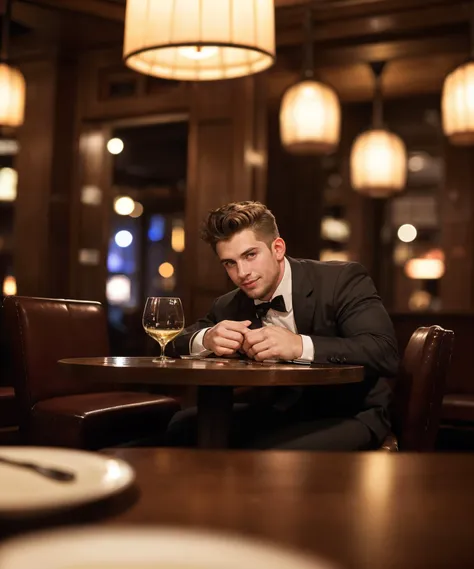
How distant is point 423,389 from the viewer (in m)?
2.42

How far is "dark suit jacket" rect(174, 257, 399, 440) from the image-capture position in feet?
8.13

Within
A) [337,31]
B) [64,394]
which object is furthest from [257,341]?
[337,31]

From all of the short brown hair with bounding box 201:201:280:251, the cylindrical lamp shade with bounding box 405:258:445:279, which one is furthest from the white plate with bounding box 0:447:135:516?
the cylindrical lamp shade with bounding box 405:258:445:279

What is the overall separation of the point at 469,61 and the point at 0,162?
21.4ft

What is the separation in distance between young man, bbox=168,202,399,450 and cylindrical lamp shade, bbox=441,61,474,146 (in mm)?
2784

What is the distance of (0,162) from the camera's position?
9.80m

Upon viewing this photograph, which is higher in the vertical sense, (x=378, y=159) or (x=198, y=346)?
(x=378, y=159)

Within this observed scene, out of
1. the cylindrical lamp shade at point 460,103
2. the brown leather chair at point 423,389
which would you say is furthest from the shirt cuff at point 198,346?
the cylindrical lamp shade at point 460,103

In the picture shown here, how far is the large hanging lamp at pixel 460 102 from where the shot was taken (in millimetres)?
5105

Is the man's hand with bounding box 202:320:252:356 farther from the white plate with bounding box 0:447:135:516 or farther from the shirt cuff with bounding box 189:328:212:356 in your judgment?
the white plate with bounding box 0:447:135:516

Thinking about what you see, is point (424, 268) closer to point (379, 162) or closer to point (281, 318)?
point (379, 162)

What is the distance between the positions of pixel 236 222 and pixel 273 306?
13.2 inches

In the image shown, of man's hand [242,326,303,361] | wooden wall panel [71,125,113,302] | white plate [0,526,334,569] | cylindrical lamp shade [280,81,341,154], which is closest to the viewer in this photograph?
white plate [0,526,334,569]

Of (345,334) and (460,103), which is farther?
(460,103)
